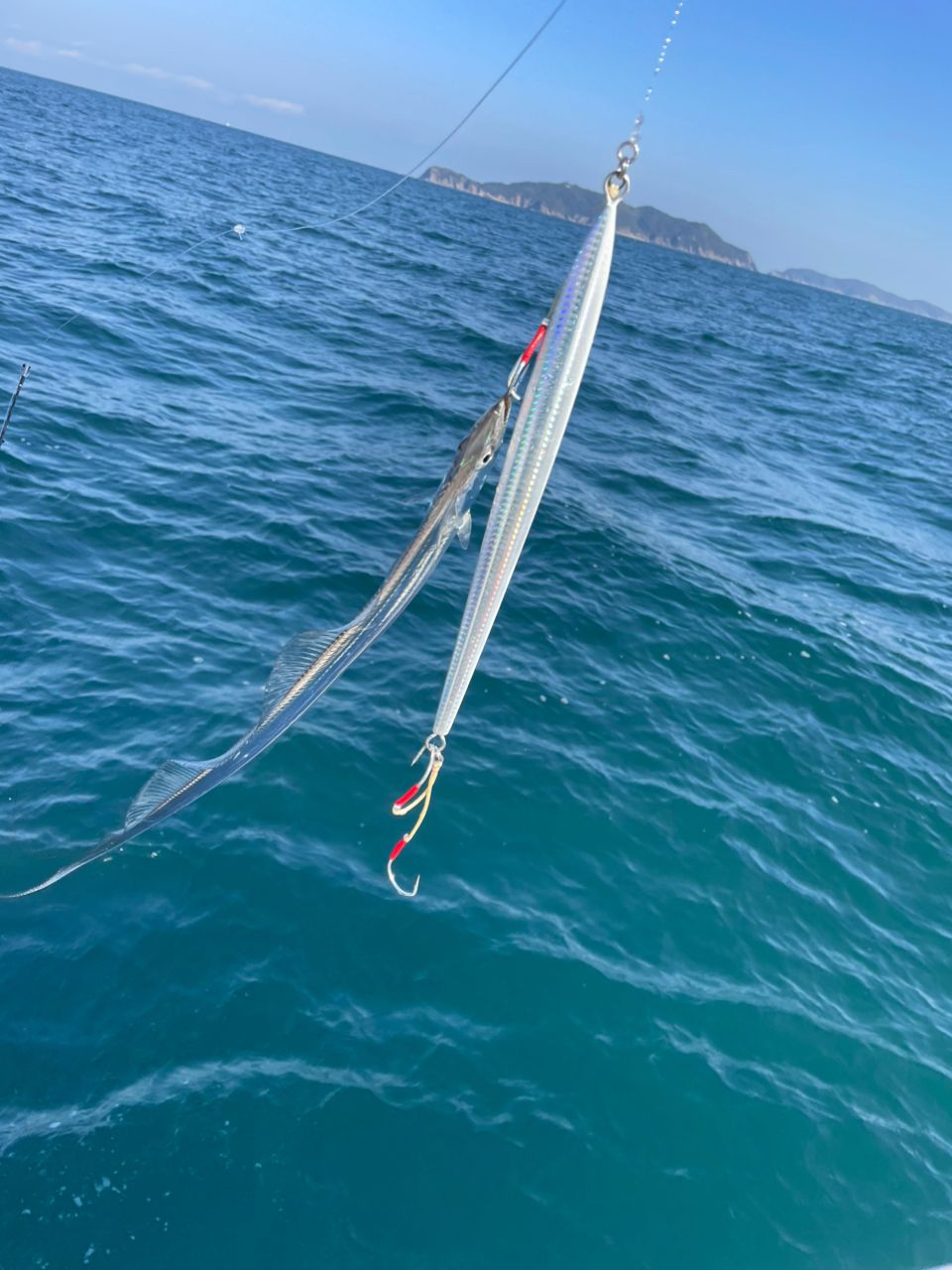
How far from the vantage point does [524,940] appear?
941cm

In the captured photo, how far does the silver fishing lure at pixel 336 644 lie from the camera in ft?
17.9

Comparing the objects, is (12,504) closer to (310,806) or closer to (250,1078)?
(310,806)

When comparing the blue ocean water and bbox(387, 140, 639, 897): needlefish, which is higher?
bbox(387, 140, 639, 897): needlefish

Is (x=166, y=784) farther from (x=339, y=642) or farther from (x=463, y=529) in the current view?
(x=463, y=529)

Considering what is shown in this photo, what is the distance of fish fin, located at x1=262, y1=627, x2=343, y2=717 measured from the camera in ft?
20.5

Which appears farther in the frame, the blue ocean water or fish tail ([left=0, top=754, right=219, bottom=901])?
the blue ocean water

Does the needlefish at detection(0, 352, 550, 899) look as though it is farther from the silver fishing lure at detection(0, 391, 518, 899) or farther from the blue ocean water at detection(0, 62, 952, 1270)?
the blue ocean water at detection(0, 62, 952, 1270)

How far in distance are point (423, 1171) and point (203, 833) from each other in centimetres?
438

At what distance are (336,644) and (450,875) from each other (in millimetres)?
4896

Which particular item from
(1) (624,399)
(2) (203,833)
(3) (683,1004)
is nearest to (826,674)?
(3) (683,1004)

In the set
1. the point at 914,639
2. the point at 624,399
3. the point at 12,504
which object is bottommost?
the point at 12,504

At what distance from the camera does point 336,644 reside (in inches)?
241

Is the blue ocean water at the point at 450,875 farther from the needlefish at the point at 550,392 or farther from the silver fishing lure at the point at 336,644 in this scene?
the needlefish at the point at 550,392

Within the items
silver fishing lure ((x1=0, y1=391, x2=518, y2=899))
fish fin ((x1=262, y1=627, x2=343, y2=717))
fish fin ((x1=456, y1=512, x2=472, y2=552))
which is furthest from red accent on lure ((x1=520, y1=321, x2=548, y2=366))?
fish fin ((x1=262, y1=627, x2=343, y2=717))
